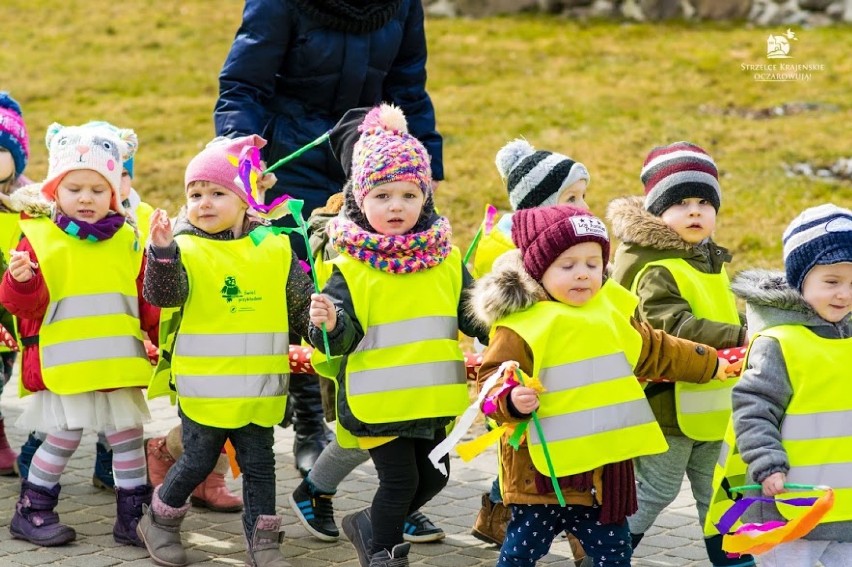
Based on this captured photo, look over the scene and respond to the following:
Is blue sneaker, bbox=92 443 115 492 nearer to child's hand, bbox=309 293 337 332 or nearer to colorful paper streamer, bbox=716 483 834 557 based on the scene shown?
child's hand, bbox=309 293 337 332

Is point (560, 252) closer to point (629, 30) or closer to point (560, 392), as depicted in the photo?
point (560, 392)

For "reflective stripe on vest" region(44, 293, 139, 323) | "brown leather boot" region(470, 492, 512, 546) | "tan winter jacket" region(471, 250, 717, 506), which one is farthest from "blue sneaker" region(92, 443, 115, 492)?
"tan winter jacket" region(471, 250, 717, 506)

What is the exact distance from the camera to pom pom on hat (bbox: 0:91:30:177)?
6078 millimetres

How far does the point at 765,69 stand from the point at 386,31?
399 inches

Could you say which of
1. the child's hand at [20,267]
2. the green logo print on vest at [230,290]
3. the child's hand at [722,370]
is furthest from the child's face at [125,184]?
the child's hand at [722,370]

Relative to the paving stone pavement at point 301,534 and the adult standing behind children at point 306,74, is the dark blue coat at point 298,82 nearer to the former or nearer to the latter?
the adult standing behind children at point 306,74

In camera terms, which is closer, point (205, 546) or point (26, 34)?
point (205, 546)

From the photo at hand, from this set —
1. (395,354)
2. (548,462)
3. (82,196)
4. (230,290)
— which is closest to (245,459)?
(230,290)

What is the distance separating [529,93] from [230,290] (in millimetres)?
10852

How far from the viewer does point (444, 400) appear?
188 inches

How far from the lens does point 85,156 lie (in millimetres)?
5281

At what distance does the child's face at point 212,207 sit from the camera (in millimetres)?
5043

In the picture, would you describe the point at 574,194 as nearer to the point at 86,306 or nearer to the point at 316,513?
the point at 316,513

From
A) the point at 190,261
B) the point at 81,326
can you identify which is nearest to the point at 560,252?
the point at 190,261
